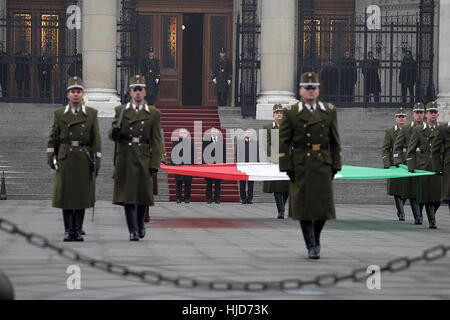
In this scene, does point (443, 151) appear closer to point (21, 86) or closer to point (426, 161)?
point (426, 161)

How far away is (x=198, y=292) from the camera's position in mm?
7832

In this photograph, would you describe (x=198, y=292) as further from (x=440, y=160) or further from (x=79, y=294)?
(x=440, y=160)

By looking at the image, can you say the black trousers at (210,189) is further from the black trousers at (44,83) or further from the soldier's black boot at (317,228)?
the soldier's black boot at (317,228)

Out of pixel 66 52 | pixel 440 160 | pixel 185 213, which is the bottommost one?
pixel 185 213

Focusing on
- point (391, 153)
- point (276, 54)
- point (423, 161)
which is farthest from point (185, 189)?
point (423, 161)

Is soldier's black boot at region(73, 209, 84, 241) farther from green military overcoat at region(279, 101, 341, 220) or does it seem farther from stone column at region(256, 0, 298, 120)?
stone column at region(256, 0, 298, 120)

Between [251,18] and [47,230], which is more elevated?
[251,18]

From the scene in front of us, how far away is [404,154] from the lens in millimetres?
16891

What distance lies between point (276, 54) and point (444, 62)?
4.86 metres

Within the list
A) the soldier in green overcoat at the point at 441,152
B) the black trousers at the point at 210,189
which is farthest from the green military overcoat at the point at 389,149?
the black trousers at the point at 210,189

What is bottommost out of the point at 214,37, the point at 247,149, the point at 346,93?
the point at 247,149

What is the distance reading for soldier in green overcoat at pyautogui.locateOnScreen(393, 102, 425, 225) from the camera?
52.7 ft
